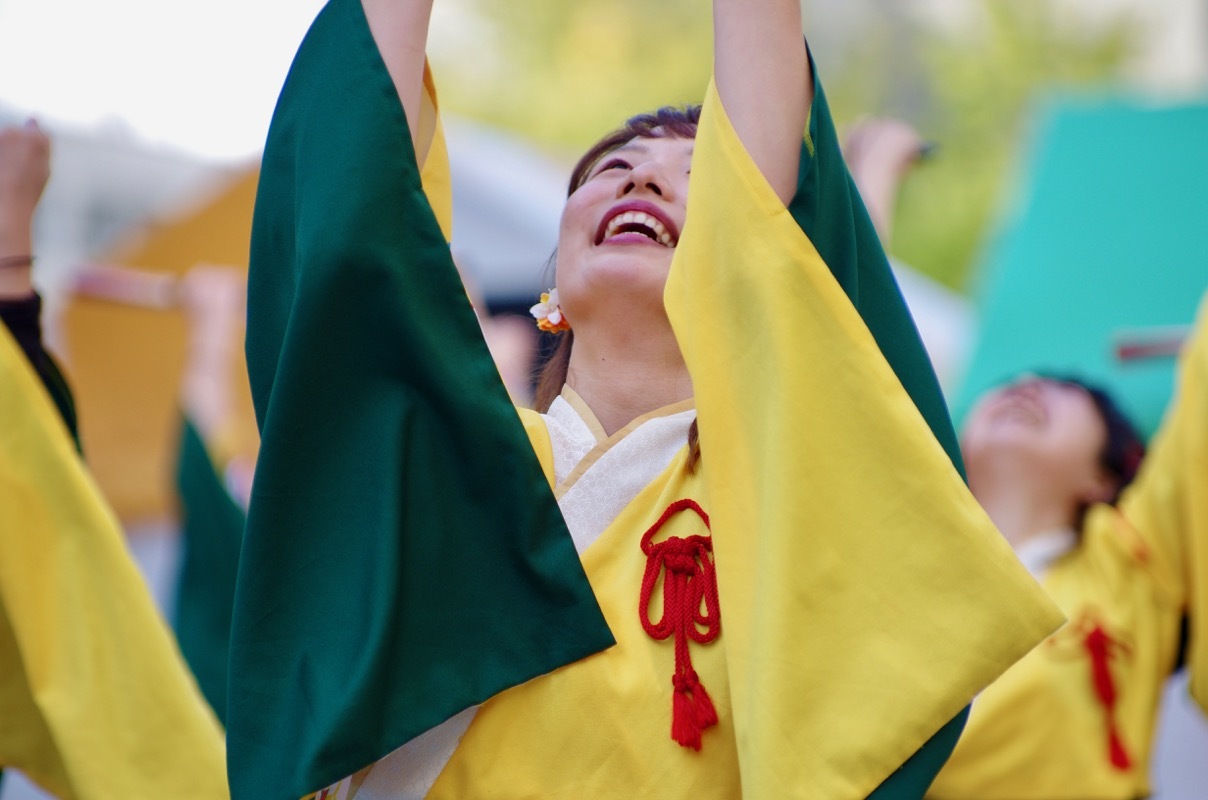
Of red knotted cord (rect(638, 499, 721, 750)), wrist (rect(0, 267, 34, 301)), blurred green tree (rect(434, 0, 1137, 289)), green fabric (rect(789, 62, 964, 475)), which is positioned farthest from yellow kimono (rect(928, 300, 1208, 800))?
blurred green tree (rect(434, 0, 1137, 289))

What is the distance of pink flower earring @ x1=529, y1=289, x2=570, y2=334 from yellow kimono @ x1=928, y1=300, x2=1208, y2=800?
3.05ft

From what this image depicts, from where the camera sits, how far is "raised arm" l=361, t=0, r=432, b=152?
106cm

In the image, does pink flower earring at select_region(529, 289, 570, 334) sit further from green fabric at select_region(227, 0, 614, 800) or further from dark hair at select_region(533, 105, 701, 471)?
green fabric at select_region(227, 0, 614, 800)

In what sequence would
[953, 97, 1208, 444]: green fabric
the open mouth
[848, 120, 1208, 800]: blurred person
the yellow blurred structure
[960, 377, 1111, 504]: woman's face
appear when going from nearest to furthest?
the open mouth → [848, 120, 1208, 800]: blurred person → [960, 377, 1111, 504]: woman's face → [953, 97, 1208, 444]: green fabric → the yellow blurred structure

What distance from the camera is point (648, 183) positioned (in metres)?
1.19

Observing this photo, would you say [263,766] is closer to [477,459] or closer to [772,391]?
[477,459]

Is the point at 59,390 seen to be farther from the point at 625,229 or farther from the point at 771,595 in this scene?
the point at 771,595

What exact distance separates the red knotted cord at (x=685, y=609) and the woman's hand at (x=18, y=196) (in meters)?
0.80

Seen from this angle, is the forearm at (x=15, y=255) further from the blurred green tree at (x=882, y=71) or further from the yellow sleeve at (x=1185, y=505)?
the blurred green tree at (x=882, y=71)

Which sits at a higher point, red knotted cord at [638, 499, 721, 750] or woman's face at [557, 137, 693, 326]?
woman's face at [557, 137, 693, 326]

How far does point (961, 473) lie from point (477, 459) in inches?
15.6

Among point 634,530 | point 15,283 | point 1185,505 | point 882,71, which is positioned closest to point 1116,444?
point 1185,505

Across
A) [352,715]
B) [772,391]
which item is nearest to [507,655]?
[352,715]

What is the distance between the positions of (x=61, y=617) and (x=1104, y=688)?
1.37 meters
